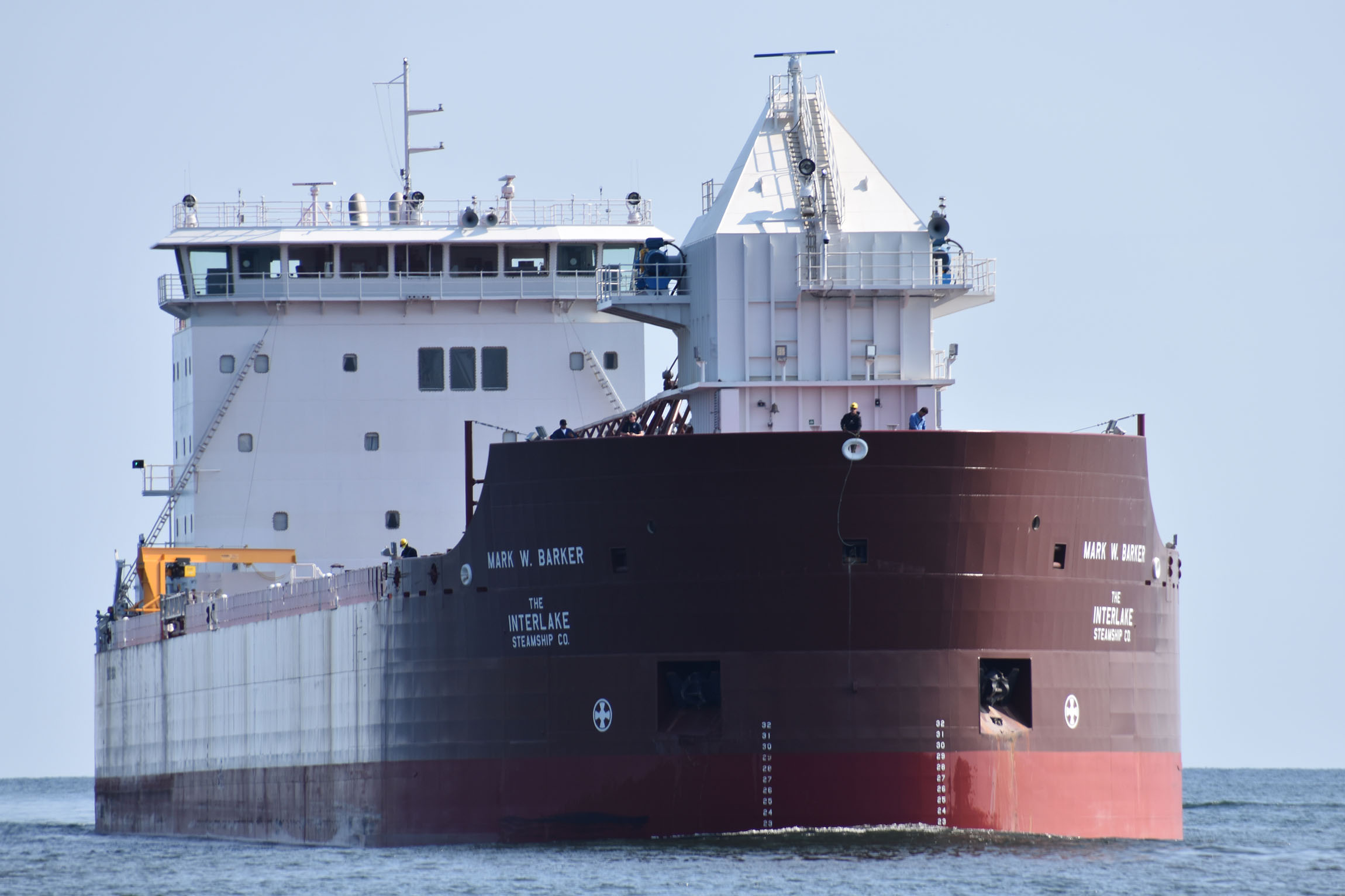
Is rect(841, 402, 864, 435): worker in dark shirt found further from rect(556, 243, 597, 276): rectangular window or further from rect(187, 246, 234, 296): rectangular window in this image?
rect(187, 246, 234, 296): rectangular window

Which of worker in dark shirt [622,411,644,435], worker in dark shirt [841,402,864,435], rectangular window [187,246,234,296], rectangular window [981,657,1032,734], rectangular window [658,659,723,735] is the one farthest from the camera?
rectangular window [187,246,234,296]

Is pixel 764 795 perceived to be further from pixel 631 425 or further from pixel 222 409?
pixel 222 409

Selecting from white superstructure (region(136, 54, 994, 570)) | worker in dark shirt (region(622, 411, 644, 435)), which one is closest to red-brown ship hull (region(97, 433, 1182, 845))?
worker in dark shirt (region(622, 411, 644, 435))

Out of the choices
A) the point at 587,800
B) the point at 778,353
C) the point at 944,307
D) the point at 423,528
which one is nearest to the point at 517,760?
the point at 587,800

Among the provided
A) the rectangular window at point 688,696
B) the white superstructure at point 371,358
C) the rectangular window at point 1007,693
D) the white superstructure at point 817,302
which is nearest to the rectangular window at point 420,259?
the white superstructure at point 371,358

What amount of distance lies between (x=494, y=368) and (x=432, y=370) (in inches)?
40.9

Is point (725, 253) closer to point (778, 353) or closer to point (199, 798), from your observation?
point (778, 353)

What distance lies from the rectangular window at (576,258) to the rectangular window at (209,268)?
5.65 meters

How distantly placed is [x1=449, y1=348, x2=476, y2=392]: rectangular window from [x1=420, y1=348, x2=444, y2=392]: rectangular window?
0.50 feet

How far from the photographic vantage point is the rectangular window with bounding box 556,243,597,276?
36125mm

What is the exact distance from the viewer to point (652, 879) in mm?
21500

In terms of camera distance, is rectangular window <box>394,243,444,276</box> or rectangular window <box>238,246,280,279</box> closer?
rectangular window <box>394,243,444,276</box>

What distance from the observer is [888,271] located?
1056 inches

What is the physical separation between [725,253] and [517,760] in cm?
668
